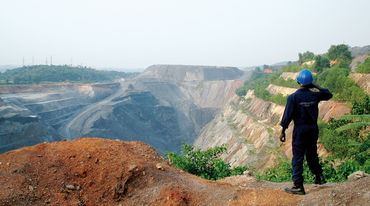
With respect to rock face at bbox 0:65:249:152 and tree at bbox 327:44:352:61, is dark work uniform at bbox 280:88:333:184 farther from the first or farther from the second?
tree at bbox 327:44:352:61

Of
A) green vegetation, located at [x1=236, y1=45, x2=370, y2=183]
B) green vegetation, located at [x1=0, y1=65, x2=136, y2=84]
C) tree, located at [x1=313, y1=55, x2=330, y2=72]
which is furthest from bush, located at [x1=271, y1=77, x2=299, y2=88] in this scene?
green vegetation, located at [x1=0, y1=65, x2=136, y2=84]

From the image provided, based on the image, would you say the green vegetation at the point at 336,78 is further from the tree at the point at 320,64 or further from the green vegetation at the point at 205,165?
the green vegetation at the point at 205,165

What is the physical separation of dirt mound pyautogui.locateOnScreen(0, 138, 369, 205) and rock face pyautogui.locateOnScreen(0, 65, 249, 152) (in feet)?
105

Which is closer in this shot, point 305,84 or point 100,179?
point 305,84

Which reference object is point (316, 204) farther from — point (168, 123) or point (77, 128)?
point (168, 123)

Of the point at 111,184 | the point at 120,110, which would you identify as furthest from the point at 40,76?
the point at 111,184

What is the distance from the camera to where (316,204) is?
12.7ft

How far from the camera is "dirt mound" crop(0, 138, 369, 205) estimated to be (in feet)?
14.7

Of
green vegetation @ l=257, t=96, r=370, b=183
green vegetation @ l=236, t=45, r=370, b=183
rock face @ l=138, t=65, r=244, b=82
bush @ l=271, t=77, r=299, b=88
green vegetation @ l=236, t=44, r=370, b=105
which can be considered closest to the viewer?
green vegetation @ l=257, t=96, r=370, b=183

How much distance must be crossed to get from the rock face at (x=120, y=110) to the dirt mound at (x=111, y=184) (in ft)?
105

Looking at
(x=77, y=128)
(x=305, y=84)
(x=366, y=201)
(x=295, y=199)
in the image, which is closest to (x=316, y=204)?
(x=295, y=199)

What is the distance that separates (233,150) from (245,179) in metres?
22.4

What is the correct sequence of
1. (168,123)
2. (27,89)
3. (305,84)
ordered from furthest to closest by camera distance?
(168,123), (27,89), (305,84)

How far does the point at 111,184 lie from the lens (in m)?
5.33
